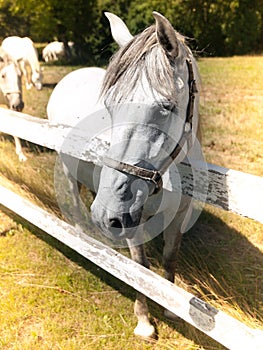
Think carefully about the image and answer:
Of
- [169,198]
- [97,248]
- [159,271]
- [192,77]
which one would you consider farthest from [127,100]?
[159,271]

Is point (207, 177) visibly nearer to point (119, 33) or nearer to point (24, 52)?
point (119, 33)

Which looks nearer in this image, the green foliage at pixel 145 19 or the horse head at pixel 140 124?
the horse head at pixel 140 124

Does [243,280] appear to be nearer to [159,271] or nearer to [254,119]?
[159,271]

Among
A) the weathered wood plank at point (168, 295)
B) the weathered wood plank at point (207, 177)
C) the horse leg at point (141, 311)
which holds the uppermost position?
the weathered wood plank at point (207, 177)

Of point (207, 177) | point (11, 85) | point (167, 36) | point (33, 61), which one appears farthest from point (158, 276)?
point (33, 61)

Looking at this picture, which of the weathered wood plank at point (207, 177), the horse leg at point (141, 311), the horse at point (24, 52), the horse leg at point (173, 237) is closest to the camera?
the weathered wood plank at point (207, 177)

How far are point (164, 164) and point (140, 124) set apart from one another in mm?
251

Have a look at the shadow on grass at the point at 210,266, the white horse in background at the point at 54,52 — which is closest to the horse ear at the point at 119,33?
the shadow on grass at the point at 210,266

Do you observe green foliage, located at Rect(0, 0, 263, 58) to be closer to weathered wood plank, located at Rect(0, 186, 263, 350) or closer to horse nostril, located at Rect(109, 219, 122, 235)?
weathered wood plank, located at Rect(0, 186, 263, 350)

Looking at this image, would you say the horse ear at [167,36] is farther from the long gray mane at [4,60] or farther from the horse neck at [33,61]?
the horse neck at [33,61]

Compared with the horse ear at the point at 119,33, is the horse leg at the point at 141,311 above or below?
below

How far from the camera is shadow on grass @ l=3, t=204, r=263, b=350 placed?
8.52 feet

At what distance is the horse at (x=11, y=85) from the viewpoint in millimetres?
5719

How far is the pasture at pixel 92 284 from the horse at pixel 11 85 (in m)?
1.09
